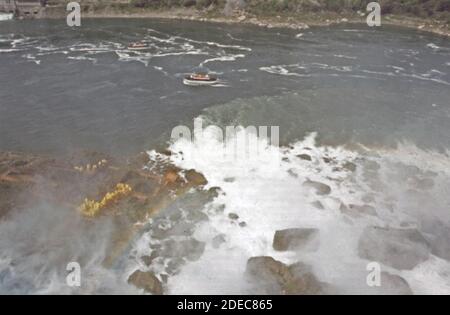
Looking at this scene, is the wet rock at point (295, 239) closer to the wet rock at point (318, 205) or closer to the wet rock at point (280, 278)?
the wet rock at point (280, 278)

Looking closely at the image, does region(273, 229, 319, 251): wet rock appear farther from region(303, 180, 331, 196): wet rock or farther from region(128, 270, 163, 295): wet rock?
region(128, 270, 163, 295): wet rock

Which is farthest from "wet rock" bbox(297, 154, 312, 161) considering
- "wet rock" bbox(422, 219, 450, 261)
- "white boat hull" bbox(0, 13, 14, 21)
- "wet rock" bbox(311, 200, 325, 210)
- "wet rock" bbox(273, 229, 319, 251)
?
"white boat hull" bbox(0, 13, 14, 21)

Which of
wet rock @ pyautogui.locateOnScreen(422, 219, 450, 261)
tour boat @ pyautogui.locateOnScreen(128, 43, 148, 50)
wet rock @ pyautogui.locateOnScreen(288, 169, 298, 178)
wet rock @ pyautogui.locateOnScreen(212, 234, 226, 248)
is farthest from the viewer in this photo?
tour boat @ pyautogui.locateOnScreen(128, 43, 148, 50)

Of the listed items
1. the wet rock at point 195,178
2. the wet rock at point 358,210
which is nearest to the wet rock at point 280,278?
the wet rock at point 358,210

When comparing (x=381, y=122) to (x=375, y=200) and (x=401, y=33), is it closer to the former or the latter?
(x=375, y=200)

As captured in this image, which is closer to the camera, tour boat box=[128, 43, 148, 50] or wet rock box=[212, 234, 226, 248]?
wet rock box=[212, 234, 226, 248]
